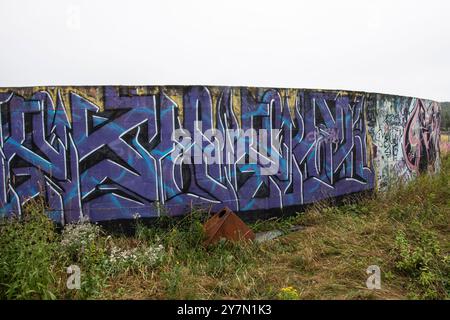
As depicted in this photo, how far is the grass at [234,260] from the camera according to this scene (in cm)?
363

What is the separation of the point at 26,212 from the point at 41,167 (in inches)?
27.2

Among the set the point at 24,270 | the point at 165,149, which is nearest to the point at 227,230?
the point at 165,149

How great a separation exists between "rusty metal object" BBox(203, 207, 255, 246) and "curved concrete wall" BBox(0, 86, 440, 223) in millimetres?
955

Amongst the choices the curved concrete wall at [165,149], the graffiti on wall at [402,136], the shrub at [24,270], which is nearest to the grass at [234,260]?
the shrub at [24,270]

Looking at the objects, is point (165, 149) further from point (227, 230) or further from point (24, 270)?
point (24, 270)

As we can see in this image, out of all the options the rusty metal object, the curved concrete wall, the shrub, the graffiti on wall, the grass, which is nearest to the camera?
the shrub

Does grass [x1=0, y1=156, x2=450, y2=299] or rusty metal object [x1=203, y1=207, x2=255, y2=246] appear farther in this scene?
rusty metal object [x1=203, y1=207, x2=255, y2=246]

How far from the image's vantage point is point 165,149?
5941mm

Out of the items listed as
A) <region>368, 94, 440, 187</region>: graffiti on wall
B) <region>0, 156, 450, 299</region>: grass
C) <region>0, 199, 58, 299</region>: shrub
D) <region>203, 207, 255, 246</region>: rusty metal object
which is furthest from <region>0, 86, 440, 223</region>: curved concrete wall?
<region>0, 199, 58, 299</region>: shrub

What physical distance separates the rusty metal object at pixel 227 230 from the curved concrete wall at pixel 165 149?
955 millimetres

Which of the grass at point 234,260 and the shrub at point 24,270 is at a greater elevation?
the shrub at point 24,270

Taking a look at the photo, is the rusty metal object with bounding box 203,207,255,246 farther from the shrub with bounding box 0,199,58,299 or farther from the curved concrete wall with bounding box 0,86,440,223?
the shrub with bounding box 0,199,58,299

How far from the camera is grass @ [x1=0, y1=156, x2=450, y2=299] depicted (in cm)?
363

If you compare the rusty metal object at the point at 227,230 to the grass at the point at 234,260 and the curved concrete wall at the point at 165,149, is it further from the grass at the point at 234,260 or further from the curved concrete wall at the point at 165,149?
the curved concrete wall at the point at 165,149
